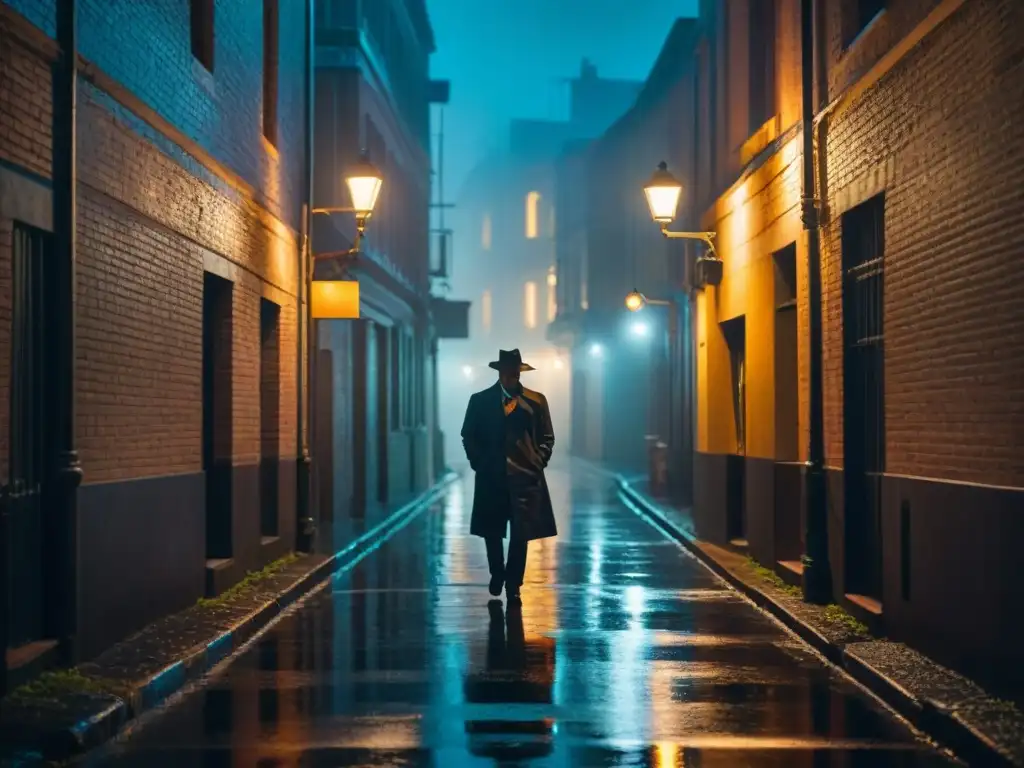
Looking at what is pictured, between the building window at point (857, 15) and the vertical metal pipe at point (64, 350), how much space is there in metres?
5.57

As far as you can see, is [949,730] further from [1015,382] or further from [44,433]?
[44,433]

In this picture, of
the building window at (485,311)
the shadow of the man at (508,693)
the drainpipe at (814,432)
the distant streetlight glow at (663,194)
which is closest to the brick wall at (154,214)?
the shadow of the man at (508,693)

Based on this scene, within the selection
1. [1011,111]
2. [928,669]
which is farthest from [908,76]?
[928,669]

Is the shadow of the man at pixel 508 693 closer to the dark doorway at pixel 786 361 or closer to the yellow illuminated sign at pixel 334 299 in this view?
the dark doorway at pixel 786 361

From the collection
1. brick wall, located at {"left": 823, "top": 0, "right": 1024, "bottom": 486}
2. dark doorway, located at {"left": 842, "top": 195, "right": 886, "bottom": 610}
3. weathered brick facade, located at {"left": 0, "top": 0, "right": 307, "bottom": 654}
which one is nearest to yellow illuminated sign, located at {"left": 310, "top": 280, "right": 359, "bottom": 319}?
weathered brick facade, located at {"left": 0, "top": 0, "right": 307, "bottom": 654}

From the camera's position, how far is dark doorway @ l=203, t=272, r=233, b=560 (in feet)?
43.6

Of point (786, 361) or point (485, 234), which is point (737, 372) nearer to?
point (786, 361)

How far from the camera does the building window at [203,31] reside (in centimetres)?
1277

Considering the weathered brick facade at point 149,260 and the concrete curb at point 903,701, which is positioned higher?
the weathered brick facade at point 149,260

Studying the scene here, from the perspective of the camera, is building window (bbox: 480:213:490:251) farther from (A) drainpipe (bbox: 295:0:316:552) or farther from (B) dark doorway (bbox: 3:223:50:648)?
(B) dark doorway (bbox: 3:223:50:648)

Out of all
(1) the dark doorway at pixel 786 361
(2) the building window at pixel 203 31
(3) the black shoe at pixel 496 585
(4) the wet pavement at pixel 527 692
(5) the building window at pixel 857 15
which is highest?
(2) the building window at pixel 203 31

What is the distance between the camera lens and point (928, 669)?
27.5ft

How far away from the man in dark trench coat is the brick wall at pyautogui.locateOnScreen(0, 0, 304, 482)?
7.37ft

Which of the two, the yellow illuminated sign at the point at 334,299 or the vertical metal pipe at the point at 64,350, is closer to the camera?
the vertical metal pipe at the point at 64,350
